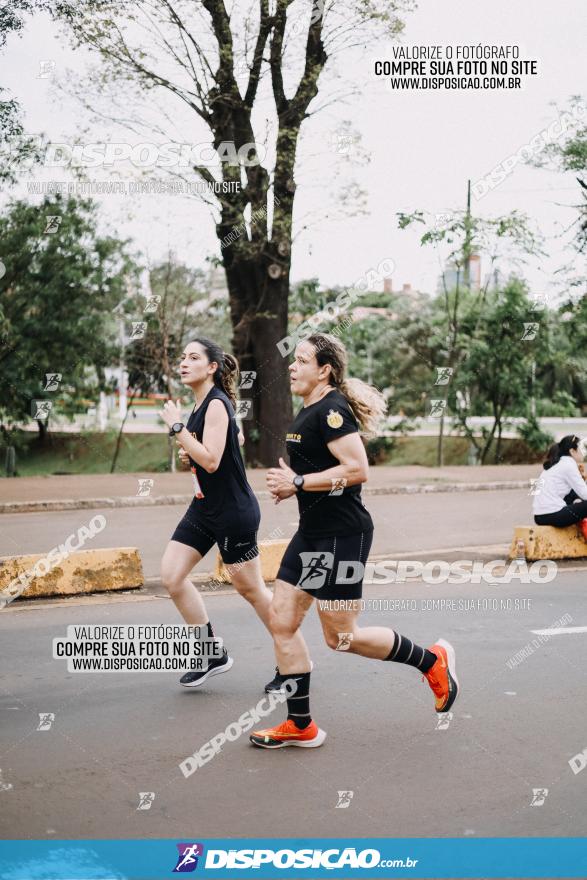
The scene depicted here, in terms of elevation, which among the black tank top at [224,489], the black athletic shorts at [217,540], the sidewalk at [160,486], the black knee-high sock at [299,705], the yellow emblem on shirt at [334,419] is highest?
the yellow emblem on shirt at [334,419]

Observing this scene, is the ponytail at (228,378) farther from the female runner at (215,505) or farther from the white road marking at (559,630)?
the white road marking at (559,630)

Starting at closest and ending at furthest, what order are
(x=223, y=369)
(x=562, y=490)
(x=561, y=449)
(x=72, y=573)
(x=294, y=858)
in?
1. (x=294, y=858)
2. (x=223, y=369)
3. (x=72, y=573)
4. (x=561, y=449)
5. (x=562, y=490)

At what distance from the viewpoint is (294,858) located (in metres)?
3.74

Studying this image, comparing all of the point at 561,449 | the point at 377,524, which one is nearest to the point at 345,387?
the point at 561,449

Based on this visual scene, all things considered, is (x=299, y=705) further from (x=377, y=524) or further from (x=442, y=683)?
(x=377, y=524)

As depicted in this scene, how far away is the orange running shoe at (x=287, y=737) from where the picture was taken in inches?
194

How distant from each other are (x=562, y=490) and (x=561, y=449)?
1.31ft

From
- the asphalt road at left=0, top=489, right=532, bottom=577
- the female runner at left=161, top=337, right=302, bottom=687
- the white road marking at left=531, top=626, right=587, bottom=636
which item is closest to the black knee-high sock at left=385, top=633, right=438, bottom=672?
the female runner at left=161, top=337, right=302, bottom=687

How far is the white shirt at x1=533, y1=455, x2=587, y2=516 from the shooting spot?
9.85 metres

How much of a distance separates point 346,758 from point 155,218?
17582mm

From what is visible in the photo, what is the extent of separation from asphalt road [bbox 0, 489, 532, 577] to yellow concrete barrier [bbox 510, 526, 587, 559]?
4.55 ft

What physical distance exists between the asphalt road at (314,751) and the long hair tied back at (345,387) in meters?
1.49

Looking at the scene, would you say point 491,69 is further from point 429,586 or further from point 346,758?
point 346,758

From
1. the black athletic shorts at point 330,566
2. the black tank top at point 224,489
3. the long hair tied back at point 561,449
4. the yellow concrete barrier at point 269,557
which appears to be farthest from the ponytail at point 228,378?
the long hair tied back at point 561,449
